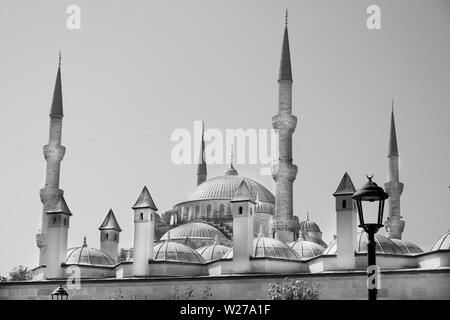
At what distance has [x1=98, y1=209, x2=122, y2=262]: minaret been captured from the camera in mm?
37594

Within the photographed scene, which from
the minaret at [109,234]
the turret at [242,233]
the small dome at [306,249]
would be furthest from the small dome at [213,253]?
the turret at [242,233]

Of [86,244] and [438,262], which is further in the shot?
[86,244]

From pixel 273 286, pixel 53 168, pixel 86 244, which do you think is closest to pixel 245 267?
pixel 273 286

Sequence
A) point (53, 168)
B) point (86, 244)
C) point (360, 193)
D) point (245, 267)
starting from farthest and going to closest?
point (53, 168) → point (86, 244) → point (245, 267) → point (360, 193)

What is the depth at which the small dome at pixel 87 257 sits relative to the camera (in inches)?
1371

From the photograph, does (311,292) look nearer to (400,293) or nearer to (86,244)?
(400,293)

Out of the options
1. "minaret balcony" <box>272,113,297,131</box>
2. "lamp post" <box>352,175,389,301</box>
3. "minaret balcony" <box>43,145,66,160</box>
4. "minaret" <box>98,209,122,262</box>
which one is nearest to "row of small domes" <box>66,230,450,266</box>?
"minaret" <box>98,209,122,262</box>

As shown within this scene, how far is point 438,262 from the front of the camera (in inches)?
1089

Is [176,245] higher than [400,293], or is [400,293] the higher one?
[176,245]
